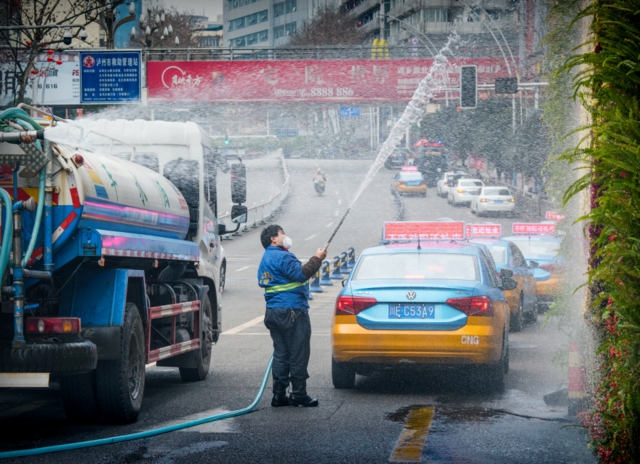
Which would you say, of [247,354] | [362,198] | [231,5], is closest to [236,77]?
[362,198]

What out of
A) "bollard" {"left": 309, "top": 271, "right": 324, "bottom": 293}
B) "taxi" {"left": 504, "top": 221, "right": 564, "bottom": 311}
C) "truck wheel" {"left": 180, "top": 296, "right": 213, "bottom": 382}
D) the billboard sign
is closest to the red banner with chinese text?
the billboard sign

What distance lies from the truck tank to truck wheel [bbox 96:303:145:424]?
0.81 m

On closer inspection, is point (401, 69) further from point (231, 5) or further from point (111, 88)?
point (231, 5)

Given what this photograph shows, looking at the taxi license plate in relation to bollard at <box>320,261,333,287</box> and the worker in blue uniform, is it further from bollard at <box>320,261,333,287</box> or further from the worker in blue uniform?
bollard at <box>320,261,333,287</box>

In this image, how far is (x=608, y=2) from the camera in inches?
204

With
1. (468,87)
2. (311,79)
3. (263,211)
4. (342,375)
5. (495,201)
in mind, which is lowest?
(263,211)

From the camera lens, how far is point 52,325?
7.33 meters

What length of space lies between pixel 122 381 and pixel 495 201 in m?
43.4

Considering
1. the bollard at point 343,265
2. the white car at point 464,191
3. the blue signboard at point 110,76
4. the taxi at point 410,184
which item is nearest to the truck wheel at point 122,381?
the bollard at point 343,265

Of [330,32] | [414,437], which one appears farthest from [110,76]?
[330,32]

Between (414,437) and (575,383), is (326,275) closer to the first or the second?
(575,383)

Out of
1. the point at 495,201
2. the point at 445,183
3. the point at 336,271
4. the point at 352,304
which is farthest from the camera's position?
the point at 445,183

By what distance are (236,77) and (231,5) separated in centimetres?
11951

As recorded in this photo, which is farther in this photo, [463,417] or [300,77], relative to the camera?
[300,77]
